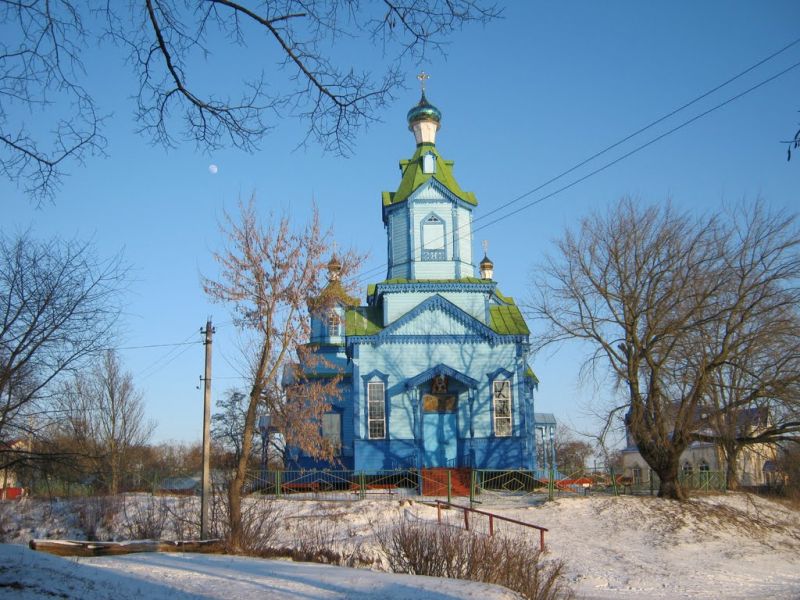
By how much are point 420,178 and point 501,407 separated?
360 inches

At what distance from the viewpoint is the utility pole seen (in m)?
15.9

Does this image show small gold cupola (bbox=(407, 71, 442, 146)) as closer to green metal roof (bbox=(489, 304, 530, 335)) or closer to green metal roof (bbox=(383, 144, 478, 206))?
green metal roof (bbox=(383, 144, 478, 206))

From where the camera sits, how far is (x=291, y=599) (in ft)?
26.1

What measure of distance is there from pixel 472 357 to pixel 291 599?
19.5 m

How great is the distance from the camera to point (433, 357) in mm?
27047

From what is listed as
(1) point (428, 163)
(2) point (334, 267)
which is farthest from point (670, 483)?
(1) point (428, 163)

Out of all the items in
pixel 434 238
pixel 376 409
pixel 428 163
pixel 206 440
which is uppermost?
pixel 428 163

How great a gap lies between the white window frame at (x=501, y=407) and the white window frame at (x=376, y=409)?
12.3ft

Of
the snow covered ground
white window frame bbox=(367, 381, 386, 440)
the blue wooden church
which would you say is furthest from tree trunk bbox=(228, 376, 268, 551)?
white window frame bbox=(367, 381, 386, 440)

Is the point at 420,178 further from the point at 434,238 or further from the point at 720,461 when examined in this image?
the point at 720,461

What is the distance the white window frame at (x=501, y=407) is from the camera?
26.4 metres

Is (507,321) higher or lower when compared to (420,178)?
lower

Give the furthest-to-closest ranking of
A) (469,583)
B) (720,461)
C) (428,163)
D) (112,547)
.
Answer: (720,461) → (428,163) → (112,547) → (469,583)

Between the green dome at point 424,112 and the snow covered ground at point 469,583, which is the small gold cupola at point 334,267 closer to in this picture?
the snow covered ground at point 469,583
